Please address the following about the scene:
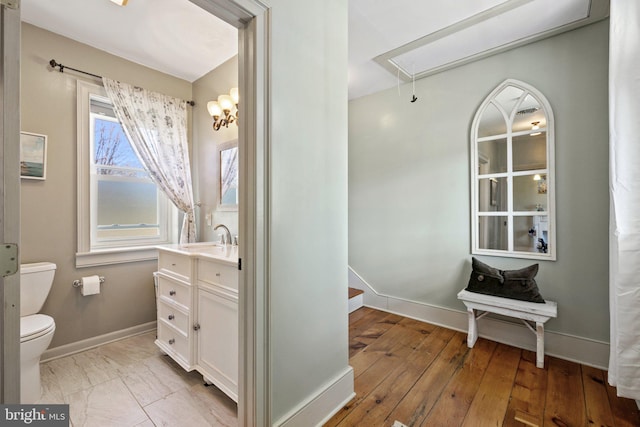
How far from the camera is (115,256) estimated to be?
255 centimetres

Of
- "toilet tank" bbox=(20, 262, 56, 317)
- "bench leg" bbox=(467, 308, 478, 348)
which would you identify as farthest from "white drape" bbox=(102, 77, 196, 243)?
"bench leg" bbox=(467, 308, 478, 348)

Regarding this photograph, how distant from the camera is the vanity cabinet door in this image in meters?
1.59

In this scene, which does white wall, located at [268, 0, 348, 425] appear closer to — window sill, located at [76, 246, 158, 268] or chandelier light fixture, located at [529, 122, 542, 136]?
chandelier light fixture, located at [529, 122, 542, 136]

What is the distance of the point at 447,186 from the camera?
271 centimetres

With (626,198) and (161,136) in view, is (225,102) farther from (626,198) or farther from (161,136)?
(626,198)

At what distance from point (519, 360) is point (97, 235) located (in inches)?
149

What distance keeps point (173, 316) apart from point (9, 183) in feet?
5.22

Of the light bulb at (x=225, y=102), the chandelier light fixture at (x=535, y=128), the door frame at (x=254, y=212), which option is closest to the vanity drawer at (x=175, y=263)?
the door frame at (x=254, y=212)

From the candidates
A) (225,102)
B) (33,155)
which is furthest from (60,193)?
(225,102)

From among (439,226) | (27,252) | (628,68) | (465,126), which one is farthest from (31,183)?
(628,68)

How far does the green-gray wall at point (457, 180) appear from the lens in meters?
2.01

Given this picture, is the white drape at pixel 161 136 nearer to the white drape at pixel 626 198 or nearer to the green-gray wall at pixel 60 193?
the green-gray wall at pixel 60 193

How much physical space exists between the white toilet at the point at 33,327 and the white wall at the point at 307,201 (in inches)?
61.4

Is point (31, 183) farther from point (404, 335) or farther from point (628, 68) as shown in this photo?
point (628, 68)
